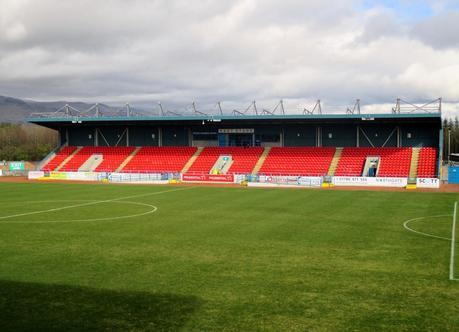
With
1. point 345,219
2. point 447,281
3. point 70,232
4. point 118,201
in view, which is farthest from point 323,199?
point 447,281

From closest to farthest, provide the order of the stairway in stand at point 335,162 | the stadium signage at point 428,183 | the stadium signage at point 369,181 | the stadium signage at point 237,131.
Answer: the stadium signage at point 428,183
the stadium signage at point 369,181
the stairway in stand at point 335,162
the stadium signage at point 237,131

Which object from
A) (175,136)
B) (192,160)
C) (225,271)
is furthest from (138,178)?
(225,271)

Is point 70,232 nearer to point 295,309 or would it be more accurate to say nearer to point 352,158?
point 295,309

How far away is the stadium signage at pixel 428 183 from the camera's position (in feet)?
171

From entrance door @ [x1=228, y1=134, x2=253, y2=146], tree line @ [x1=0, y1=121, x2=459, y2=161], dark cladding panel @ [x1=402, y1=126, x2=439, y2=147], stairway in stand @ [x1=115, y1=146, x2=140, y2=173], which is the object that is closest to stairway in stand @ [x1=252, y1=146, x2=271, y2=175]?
entrance door @ [x1=228, y1=134, x2=253, y2=146]

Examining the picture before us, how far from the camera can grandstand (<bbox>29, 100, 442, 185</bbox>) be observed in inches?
2453

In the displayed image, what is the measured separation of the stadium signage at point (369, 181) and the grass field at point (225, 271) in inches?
884

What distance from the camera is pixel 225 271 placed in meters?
16.1

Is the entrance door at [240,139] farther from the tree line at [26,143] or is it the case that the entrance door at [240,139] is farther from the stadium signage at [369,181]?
the tree line at [26,143]

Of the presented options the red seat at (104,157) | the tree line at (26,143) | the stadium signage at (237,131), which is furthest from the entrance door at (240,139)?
the tree line at (26,143)

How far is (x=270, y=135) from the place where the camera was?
73.0 m

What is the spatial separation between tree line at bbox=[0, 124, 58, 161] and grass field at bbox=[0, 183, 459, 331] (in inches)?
3387

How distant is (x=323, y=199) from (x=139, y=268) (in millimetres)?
24660

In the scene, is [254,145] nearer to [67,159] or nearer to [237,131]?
[237,131]
